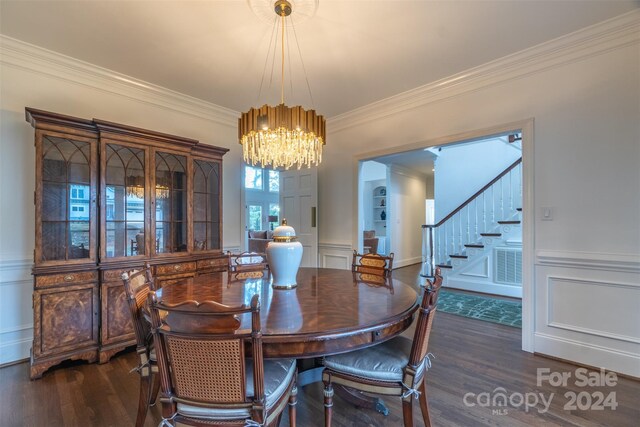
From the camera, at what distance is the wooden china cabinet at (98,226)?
2.30 m

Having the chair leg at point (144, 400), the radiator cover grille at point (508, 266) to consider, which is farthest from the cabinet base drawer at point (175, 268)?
the radiator cover grille at point (508, 266)

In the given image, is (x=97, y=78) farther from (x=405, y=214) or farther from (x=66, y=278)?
(x=405, y=214)

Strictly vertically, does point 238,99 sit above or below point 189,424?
above

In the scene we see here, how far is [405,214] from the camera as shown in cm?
763

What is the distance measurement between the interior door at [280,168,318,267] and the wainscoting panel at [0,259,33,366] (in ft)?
9.69

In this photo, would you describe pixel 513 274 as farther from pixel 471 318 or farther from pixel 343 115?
pixel 343 115

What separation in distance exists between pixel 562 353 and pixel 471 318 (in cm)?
109

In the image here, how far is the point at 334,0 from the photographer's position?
199 cm

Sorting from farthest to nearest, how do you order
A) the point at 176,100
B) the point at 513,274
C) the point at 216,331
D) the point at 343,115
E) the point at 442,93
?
1. the point at 513,274
2. the point at 343,115
3. the point at 176,100
4. the point at 442,93
5. the point at 216,331

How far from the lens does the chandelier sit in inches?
81.9

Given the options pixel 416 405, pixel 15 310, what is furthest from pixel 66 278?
pixel 416 405

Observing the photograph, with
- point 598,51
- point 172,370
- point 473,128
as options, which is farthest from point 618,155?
point 172,370

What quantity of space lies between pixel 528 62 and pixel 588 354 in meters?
2.58

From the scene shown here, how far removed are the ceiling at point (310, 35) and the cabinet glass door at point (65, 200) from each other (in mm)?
907
